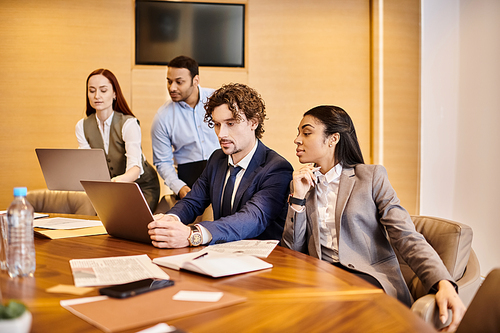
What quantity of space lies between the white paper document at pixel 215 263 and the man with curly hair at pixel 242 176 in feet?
1.35

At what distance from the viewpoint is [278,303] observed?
39.4 inches

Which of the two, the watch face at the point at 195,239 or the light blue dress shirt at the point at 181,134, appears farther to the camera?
the light blue dress shirt at the point at 181,134

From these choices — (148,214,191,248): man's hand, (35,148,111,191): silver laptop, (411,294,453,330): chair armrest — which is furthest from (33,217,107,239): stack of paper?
(411,294,453,330): chair armrest

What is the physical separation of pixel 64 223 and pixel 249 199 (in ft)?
2.98

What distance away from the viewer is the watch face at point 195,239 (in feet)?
5.17

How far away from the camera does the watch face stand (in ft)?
5.17

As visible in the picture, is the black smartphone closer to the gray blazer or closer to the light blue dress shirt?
the gray blazer

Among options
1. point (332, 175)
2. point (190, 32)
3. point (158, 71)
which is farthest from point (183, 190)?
point (190, 32)

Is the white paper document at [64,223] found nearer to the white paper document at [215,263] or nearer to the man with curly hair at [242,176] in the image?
the man with curly hair at [242,176]

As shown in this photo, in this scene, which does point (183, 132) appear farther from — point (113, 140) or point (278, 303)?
point (278, 303)

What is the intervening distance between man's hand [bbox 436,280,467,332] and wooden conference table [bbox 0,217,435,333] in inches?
12.6

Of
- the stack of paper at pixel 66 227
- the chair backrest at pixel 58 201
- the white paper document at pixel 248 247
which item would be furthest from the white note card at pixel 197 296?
the chair backrest at pixel 58 201

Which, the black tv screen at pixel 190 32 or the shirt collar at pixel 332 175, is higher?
the black tv screen at pixel 190 32

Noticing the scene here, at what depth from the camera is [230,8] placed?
446 centimetres
